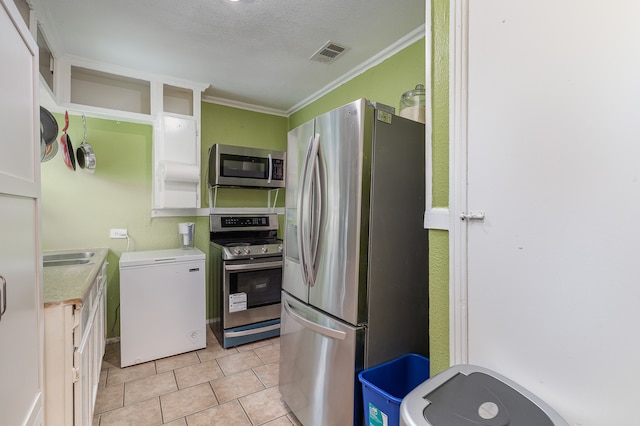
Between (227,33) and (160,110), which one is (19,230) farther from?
(160,110)

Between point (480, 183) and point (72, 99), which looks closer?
point (480, 183)

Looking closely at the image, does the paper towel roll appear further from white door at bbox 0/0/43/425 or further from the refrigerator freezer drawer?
white door at bbox 0/0/43/425

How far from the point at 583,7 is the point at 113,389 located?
317cm

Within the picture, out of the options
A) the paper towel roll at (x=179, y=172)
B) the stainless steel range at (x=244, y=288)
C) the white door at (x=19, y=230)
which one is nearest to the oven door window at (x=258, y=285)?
the stainless steel range at (x=244, y=288)

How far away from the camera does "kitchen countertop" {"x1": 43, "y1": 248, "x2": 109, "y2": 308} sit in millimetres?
1251

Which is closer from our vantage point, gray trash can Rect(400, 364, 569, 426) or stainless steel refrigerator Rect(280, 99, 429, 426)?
gray trash can Rect(400, 364, 569, 426)

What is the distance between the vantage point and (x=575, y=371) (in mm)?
788

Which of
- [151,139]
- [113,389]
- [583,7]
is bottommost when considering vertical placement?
[113,389]

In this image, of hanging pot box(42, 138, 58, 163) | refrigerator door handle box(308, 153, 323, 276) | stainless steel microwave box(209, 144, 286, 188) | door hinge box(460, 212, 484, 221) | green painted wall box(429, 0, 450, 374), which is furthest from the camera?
stainless steel microwave box(209, 144, 286, 188)

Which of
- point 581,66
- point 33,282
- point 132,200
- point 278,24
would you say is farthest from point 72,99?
point 581,66

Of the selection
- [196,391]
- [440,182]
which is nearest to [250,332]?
[196,391]

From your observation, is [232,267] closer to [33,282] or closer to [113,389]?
[113,389]

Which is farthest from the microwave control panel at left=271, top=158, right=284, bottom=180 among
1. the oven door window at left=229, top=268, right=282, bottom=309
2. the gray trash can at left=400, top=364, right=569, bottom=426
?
the gray trash can at left=400, top=364, right=569, bottom=426

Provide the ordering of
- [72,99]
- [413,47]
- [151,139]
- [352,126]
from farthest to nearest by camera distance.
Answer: [151,139], [72,99], [413,47], [352,126]
